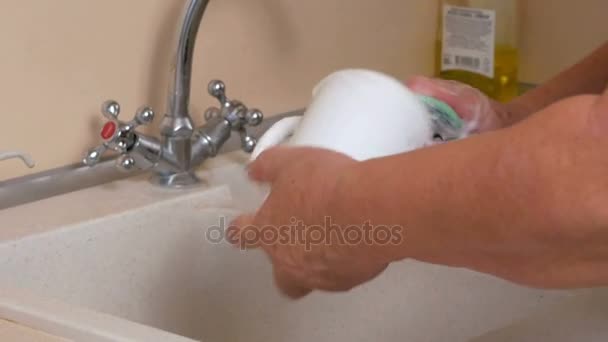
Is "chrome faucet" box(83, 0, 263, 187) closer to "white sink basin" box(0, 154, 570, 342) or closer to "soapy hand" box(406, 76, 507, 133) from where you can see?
"white sink basin" box(0, 154, 570, 342)

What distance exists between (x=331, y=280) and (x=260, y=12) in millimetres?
516

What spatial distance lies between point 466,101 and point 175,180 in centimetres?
33

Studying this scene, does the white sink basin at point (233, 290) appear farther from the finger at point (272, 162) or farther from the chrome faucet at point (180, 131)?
the finger at point (272, 162)

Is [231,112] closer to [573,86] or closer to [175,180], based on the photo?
[175,180]

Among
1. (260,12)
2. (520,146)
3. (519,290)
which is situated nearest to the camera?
(520,146)

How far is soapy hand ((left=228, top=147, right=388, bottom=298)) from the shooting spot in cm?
51

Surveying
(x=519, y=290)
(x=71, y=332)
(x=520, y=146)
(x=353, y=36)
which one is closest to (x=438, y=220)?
(x=520, y=146)

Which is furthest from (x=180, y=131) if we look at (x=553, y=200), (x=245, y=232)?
(x=553, y=200)

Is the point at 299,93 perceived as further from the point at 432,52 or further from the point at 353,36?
the point at 432,52

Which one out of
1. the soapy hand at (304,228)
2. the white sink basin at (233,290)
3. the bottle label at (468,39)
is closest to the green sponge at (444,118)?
the soapy hand at (304,228)

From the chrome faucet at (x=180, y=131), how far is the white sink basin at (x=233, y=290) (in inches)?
1.1

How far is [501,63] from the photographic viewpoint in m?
1.21

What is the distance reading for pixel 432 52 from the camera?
1277 millimetres

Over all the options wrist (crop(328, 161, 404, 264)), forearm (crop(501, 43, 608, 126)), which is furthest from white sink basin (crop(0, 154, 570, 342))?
wrist (crop(328, 161, 404, 264))
